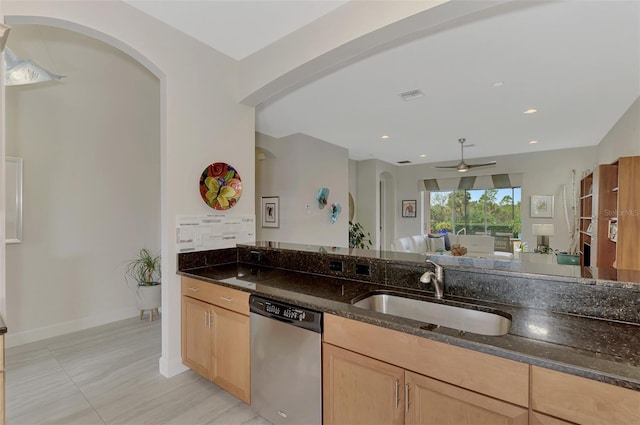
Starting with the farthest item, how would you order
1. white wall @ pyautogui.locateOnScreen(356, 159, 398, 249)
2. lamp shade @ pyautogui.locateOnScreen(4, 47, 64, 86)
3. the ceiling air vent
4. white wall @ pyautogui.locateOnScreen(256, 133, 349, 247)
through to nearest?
white wall @ pyautogui.locateOnScreen(356, 159, 398, 249)
white wall @ pyautogui.locateOnScreen(256, 133, 349, 247)
the ceiling air vent
lamp shade @ pyautogui.locateOnScreen(4, 47, 64, 86)

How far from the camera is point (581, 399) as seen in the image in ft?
3.14

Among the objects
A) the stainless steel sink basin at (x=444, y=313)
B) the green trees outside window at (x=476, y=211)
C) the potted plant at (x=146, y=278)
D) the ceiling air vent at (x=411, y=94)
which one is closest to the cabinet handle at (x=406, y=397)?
the stainless steel sink basin at (x=444, y=313)

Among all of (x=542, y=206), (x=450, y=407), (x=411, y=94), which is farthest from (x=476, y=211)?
(x=450, y=407)

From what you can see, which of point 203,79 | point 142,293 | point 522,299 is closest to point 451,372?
point 522,299

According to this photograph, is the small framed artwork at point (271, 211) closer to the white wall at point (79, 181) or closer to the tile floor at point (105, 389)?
the white wall at point (79, 181)

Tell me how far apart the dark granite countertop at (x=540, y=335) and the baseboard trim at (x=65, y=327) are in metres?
2.83

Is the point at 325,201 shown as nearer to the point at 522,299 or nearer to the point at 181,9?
the point at 181,9

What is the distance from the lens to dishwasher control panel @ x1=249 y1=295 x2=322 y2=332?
5.22 feet

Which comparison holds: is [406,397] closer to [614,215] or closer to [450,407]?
[450,407]

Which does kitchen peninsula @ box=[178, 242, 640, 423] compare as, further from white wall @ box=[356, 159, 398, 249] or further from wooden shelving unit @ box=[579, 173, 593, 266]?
white wall @ box=[356, 159, 398, 249]

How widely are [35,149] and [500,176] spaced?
857 cm

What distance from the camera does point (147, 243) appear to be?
409cm

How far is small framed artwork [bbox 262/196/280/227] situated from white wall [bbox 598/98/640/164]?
493cm

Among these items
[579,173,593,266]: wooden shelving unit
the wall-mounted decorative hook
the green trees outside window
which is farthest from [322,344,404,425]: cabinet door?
A: the green trees outside window
